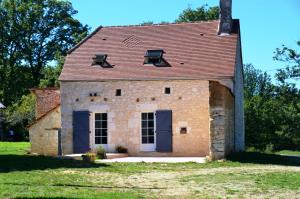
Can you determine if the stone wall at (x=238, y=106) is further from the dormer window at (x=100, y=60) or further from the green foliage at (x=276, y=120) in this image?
the green foliage at (x=276, y=120)

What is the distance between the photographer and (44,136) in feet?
81.0

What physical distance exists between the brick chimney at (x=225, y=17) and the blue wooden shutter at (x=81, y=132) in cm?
795

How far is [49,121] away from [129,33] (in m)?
6.25

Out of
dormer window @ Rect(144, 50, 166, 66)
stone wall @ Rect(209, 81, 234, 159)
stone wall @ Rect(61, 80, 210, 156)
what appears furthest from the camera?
dormer window @ Rect(144, 50, 166, 66)

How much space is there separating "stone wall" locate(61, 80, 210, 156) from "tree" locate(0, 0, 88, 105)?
82.2ft

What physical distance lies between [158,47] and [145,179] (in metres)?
12.4

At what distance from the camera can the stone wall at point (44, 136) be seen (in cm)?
2448

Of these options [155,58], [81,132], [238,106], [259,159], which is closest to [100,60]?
[155,58]

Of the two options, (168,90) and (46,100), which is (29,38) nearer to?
(46,100)

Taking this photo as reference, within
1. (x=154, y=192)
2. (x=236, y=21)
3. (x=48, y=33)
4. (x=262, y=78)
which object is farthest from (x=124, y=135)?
(x=262, y=78)

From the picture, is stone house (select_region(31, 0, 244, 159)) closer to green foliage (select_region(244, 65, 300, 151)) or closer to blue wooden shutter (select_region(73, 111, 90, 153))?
blue wooden shutter (select_region(73, 111, 90, 153))

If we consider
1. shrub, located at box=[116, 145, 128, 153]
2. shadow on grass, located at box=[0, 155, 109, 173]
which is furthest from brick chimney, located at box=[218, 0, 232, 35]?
shadow on grass, located at box=[0, 155, 109, 173]

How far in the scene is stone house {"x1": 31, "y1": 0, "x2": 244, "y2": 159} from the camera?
899 inches

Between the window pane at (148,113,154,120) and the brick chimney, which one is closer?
the window pane at (148,113,154,120)
